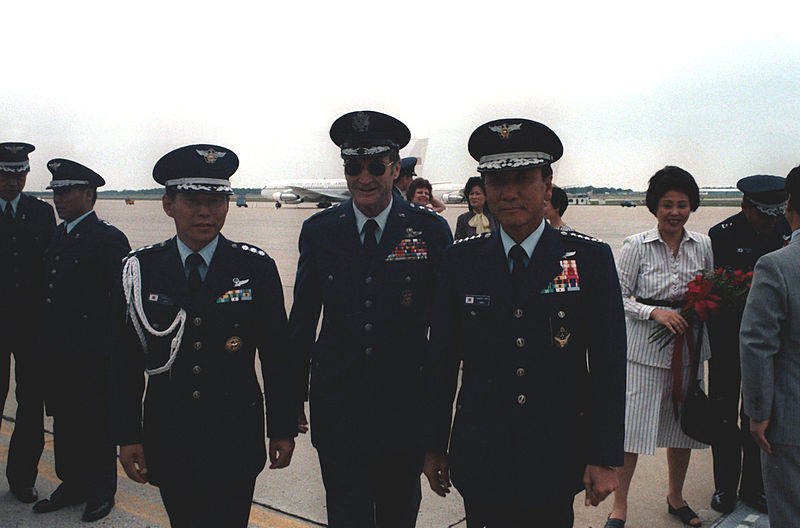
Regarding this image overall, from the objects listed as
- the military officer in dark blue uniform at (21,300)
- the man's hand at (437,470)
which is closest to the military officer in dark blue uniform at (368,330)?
the man's hand at (437,470)

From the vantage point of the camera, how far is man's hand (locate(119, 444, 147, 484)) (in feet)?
8.54

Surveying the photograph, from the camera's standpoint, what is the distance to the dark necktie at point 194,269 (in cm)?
267

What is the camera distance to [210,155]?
9.04 feet

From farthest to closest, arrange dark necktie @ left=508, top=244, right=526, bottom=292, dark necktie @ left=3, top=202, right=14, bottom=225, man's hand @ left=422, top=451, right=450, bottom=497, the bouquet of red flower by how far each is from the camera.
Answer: dark necktie @ left=3, top=202, right=14, bottom=225
the bouquet of red flower
man's hand @ left=422, top=451, right=450, bottom=497
dark necktie @ left=508, top=244, right=526, bottom=292

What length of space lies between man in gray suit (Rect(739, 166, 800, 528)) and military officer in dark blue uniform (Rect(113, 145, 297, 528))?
1938 mm

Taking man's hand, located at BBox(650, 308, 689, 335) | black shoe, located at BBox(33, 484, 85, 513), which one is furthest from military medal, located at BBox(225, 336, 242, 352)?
man's hand, located at BBox(650, 308, 689, 335)

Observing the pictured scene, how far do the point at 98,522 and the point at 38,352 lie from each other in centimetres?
111

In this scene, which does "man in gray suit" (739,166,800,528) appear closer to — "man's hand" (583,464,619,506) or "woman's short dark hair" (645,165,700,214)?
"man's hand" (583,464,619,506)

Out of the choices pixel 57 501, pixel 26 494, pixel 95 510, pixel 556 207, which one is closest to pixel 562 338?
pixel 556 207

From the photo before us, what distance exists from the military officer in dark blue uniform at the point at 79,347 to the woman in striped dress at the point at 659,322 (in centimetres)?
314

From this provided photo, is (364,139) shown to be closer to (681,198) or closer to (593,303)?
(593,303)

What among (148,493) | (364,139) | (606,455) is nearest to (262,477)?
(148,493)

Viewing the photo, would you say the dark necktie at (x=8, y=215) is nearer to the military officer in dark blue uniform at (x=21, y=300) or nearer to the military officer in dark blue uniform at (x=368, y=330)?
the military officer in dark blue uniform at (x=21, y=300)

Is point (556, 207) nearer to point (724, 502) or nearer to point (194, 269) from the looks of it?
point (724, 502)
